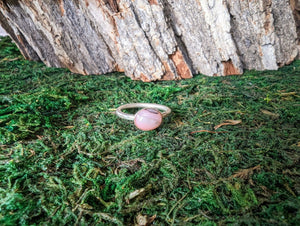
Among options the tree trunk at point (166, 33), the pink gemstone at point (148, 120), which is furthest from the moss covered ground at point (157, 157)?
the tree trunk at point (166, 33)

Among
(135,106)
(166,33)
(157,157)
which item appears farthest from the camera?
(166,33)

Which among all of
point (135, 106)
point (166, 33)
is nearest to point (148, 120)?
point (135, 106)

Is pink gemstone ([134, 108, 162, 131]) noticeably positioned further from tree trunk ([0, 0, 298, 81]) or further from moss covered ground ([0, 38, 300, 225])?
tree trunk ([0, 0, 298, 81])

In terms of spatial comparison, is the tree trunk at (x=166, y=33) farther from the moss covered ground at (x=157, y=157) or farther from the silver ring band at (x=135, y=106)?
the silver ring band at (x=135, y=106)

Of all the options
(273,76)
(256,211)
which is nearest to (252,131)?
(256,211)

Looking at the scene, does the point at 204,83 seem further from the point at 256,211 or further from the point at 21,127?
the point at 21,127

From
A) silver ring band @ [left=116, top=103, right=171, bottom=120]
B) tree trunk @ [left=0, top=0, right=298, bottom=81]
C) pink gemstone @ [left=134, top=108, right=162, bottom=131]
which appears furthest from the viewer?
tree trunk @ [left=0, top=0, right=298, bottom=81]

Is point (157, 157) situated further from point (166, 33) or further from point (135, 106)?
point (166, 33)

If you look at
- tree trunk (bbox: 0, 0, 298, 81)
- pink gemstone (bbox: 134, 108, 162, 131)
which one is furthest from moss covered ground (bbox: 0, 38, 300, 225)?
tree trunk (bbox: 0, 0, 298, 81)
